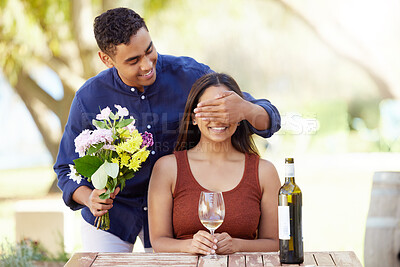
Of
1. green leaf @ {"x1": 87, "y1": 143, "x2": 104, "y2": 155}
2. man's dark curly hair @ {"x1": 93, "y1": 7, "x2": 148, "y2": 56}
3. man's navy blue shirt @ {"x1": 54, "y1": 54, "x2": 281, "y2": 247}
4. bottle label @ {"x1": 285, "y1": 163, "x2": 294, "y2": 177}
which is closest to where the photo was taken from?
bottle label @ {"x1": 285, "y1": 163, "x2": 294, "y2": 177}

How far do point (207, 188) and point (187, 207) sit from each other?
0.12 meters

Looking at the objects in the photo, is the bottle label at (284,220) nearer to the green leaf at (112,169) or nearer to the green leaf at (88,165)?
the green leaf at (112,169)

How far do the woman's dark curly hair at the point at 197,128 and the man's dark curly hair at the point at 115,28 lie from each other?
0.40 m

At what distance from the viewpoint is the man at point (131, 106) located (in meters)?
2.56

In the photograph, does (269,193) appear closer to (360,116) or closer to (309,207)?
(309,207)

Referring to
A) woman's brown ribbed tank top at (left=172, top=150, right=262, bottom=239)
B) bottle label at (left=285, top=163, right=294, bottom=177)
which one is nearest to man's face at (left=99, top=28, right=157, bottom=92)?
woman's brown ribbed tank top at (left=172, top=150, right=262, bottom=239)

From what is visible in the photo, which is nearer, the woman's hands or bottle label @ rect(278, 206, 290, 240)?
bottle label @ rect(278, 206, 290, 240)

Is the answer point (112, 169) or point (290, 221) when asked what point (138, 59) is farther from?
point (290, 221)

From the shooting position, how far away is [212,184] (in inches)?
95.8

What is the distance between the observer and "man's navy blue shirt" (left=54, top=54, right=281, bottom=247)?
2746 millimetres

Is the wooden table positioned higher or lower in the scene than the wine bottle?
lower

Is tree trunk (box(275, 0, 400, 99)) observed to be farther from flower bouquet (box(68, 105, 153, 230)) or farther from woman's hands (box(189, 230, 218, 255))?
woman's hands (box(189, 230, 218, 255))

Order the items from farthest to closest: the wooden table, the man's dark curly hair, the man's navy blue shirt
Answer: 1. the man's navy blue shirt
2. the man's dark curly hair
3. the wooden table

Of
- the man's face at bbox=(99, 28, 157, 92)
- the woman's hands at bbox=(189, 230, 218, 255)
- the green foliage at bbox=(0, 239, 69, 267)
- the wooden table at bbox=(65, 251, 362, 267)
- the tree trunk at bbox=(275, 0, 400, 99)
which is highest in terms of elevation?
the tree trunk at bbox=(275, 0, 400, 99)
